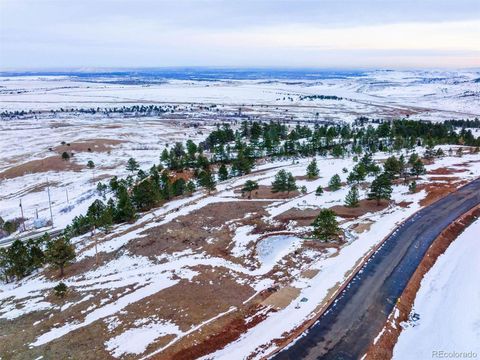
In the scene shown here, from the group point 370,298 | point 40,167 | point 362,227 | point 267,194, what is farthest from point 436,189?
point 40,167

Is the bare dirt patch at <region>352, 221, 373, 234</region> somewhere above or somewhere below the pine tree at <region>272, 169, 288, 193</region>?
below

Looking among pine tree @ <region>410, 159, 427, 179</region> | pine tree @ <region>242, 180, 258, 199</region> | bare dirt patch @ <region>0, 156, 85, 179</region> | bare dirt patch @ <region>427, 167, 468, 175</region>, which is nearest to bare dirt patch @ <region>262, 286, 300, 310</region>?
pine tree @ <region>242, 180, 258, 199</region>

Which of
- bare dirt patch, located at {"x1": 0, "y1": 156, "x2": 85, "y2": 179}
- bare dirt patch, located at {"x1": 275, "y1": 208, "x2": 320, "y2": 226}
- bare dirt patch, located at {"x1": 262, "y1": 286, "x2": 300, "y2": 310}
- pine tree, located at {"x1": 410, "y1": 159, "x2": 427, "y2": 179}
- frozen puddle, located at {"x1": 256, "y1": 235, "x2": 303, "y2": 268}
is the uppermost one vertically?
pine tree, located at {"x1": 410, "y1": 159, "x2": 427, "y2": 179}

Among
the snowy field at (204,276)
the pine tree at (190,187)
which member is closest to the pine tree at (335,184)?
the snowy field at (204,276)

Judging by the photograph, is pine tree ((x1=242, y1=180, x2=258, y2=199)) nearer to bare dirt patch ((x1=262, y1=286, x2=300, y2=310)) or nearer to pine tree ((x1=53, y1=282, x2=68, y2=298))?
bare dirt patch ((x1=262, y1=286, x2=300, y2=310))

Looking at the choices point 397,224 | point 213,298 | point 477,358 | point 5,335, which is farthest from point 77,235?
point 477,358

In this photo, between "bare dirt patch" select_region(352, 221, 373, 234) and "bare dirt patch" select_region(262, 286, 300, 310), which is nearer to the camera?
"bare dirt patch" select_region(262, 286, 300, 310)

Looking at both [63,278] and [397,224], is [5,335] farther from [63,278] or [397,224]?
[397,224]

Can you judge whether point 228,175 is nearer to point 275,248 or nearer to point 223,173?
point 223,173
